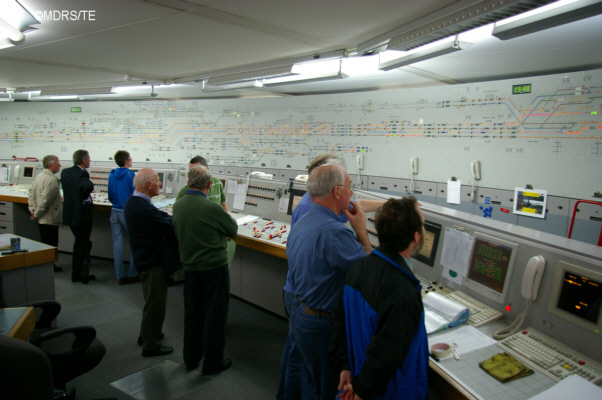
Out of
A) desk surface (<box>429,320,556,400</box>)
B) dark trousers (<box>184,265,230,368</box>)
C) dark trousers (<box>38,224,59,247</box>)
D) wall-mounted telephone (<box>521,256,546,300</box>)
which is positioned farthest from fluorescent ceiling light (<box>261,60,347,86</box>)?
dark trousers (<box>38,224,59,247</box>)

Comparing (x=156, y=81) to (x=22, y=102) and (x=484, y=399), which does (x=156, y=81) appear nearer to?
(x=22, y=102)

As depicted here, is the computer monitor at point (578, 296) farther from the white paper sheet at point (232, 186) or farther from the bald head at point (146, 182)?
the white paper sheet at point (232, 186)

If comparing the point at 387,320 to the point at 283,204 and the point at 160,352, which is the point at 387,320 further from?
the point at 283,204

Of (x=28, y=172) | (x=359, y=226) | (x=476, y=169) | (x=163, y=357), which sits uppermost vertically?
(x=476, y=169)

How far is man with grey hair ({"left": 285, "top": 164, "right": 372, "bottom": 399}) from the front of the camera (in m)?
1.48

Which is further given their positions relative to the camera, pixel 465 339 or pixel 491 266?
pixel 491 266

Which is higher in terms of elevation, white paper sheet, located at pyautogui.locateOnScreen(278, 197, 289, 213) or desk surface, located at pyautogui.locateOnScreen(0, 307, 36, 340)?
white paper sheet, located at pyautogui.locateOnScreen(278, 197, 289, 213)

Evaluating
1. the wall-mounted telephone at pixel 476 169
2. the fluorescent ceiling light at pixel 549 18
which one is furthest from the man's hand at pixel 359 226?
→ the wall-mounted telephone at pixel 476 169

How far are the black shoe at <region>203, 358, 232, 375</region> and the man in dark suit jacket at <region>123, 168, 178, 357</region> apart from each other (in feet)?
A: 1.39

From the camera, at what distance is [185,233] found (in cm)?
234

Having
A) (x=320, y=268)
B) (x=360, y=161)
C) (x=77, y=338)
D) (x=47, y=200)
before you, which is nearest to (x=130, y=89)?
(x=47, y=200)

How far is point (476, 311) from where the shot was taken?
1717 millimetres

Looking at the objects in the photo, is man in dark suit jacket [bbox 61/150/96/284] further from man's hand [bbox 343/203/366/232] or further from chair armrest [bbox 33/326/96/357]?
man's hand [bbox 343/203/366/232]

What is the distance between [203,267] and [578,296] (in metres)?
1.94
